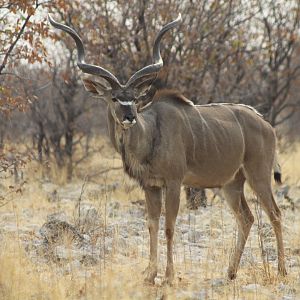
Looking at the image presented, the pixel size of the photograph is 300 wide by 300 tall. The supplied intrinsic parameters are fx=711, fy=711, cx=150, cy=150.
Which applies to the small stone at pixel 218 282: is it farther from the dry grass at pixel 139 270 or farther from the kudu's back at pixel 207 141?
the kudu's back at pixel 207 141

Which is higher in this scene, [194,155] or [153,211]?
[194,155]

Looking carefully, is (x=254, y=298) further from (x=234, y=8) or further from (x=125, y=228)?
(x=234, y=8)

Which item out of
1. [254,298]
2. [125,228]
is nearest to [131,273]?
[254,298]

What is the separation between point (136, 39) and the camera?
8.97 metres

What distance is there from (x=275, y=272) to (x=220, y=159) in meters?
0.97

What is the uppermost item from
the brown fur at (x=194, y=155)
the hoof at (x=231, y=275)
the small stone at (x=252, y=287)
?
the brown fur at (x=194, y=155)

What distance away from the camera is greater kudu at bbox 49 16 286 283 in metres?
5.19

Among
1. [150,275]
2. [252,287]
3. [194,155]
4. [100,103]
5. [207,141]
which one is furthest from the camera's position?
[100,103]

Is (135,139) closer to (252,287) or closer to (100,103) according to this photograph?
(252,287)

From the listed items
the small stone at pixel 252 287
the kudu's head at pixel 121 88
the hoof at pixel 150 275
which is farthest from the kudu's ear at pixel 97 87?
the small stone at pixel 252 287

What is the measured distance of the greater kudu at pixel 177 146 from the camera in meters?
5.19

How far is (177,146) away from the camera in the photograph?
5.32m

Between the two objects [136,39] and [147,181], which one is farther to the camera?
[136,39]

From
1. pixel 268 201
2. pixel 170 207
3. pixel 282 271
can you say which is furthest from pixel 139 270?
pixel 268 201
